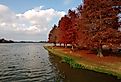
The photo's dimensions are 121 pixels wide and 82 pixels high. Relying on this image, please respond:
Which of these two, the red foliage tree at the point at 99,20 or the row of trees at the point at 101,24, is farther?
the red foliage tree at the point at 99,20

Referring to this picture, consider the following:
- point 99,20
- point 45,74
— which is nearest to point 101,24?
point 99,20

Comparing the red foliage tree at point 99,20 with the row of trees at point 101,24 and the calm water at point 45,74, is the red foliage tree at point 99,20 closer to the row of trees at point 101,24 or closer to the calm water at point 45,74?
the row of trees at point 101,24

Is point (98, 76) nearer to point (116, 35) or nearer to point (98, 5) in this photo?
point (116, 35)

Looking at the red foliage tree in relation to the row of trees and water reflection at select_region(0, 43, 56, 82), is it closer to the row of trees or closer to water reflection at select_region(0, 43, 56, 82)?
the row of trees

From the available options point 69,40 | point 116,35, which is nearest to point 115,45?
point 116,35

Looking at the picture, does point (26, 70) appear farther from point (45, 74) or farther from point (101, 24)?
point (101, 24)

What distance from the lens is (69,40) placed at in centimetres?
7631

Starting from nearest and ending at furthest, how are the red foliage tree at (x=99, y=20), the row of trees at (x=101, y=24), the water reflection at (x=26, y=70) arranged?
the water reflection at (x=26, y=70)
the row of trees at (x=101, y=24)
the red foliage tree at (x=99, y=20)

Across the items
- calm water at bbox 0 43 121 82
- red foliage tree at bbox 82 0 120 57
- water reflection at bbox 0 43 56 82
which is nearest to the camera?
calm water at bbox 0 43 121 82

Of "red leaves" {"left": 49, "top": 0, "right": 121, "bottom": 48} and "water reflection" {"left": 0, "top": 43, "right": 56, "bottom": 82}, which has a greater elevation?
"red leaves" {"left": 49, "top": 0, "right": 121, "bottom": 48}

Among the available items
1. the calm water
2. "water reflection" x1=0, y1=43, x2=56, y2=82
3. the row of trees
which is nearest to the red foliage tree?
the row of trees

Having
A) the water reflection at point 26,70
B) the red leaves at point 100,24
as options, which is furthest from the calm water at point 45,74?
the red leaves at point 100,24

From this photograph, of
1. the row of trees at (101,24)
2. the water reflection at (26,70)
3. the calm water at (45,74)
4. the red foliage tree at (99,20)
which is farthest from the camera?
the red foliage tree at (99,20)

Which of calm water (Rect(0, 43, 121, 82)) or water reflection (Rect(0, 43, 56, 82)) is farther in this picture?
water reflection (Rect(0, 43, 56, 82))
